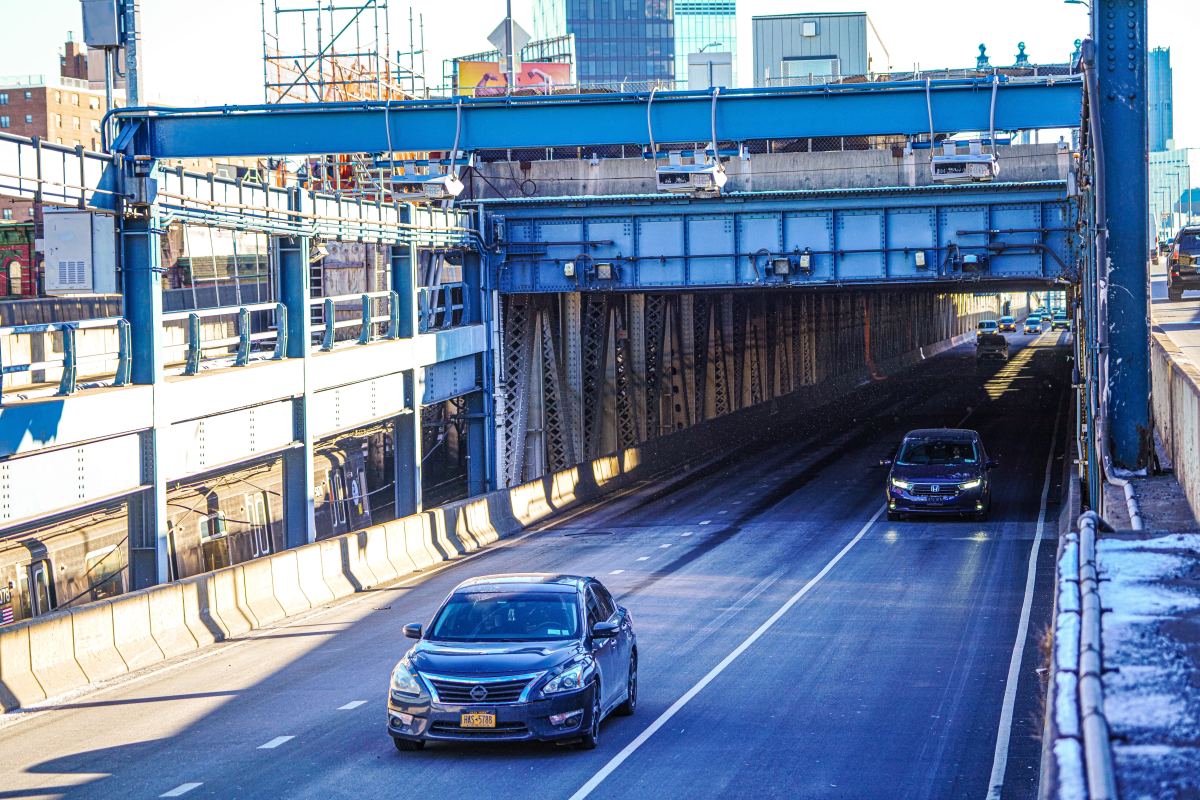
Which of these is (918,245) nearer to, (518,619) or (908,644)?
(908,644)

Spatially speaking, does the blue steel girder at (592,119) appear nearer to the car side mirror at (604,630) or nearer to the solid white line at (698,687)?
the solid white line at (698,687)

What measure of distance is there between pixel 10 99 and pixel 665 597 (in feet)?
375

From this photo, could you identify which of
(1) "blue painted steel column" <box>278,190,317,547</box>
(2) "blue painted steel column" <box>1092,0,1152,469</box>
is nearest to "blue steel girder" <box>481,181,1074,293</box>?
(1) "blue painted steel column" <box>278,190,317,547</box>

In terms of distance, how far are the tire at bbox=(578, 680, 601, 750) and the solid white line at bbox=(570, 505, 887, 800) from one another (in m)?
0.27

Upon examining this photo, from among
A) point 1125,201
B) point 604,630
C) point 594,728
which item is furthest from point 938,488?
point 594,728

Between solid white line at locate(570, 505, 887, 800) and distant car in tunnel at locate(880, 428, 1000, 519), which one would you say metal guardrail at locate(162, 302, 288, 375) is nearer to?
solid white line at locate(570, 505, 887, 800)

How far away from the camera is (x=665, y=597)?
22.8 m

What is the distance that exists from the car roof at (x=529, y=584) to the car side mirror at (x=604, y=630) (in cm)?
62

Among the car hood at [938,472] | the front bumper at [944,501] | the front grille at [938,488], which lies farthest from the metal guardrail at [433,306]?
the front grille at [938,488]

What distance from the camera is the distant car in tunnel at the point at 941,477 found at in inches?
1214

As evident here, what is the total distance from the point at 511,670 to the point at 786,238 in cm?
2560

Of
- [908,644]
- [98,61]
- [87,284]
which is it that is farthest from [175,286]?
[908,644]

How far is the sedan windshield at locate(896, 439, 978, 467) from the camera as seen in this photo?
3167 centimetres

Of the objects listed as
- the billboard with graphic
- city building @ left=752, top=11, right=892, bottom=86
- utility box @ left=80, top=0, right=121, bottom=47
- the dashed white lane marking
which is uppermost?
city building @ left=752, top=11, right=892, bottom=86
